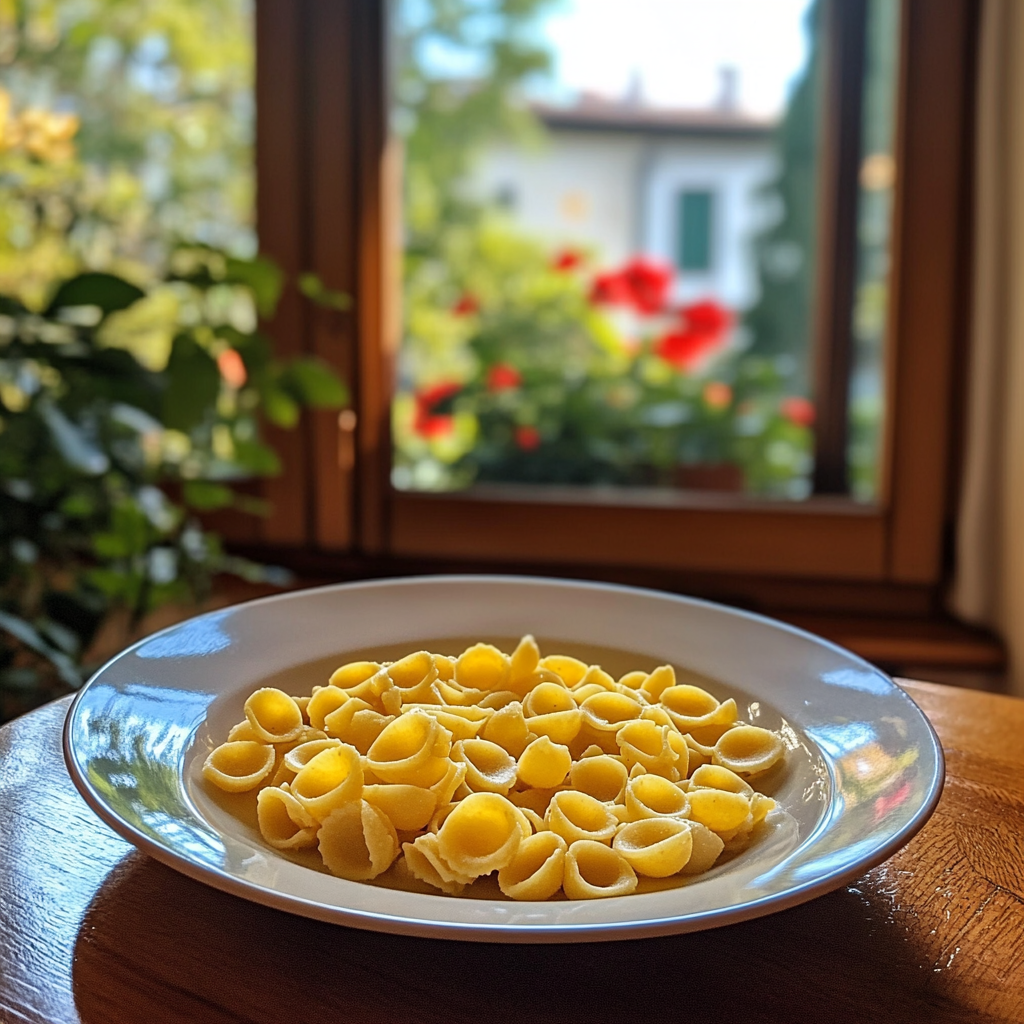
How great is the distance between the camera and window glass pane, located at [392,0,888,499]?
163 centimetres

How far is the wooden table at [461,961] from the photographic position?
1.36 feet

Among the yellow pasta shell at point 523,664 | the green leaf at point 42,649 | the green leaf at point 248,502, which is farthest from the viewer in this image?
the green leaf at point 248,502

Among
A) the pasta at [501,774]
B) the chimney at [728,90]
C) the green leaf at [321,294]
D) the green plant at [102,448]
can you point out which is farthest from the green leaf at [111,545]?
the chimney at [728,90]

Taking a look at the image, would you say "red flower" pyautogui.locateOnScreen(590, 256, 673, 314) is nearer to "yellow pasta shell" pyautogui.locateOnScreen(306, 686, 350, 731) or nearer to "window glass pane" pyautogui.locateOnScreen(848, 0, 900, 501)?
"window glass pane" pyautogui.locateOnScreen(848, 0, 900, 501)

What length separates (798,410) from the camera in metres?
1.67

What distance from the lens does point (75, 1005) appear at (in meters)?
0.41

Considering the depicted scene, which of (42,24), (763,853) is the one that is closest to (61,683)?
(763,853)

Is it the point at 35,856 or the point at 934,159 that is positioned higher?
the point at 934,159

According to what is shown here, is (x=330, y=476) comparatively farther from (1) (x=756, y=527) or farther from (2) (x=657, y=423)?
(1) (x=756, y=527)

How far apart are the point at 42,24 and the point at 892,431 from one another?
4.71 feet

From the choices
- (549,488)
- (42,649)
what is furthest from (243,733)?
(549,488)

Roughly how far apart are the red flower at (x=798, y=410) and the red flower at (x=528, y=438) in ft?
1.27

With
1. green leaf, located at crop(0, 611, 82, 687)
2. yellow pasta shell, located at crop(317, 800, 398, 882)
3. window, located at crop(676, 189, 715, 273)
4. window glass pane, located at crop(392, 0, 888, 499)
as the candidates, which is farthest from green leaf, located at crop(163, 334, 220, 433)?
window, located at crop(676, 189, 715, 273)

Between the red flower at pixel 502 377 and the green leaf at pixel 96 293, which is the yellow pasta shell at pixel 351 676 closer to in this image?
the green leaf at pixel 96 293
